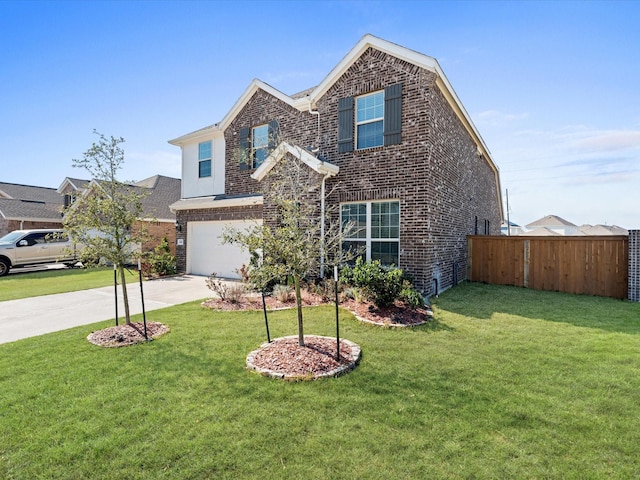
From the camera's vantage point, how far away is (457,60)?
10023 millimetres

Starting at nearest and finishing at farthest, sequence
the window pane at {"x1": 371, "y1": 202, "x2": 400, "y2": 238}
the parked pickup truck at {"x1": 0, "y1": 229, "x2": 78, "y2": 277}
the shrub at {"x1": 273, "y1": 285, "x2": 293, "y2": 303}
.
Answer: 1. the shrub at {"x1": 273, "y1": 285, "x2": 293, "y2": 303}
2. the window pane at {"x1": 371, "y1": 202, "x2": 400, "y2": 238}
3. the parked pickup truck at {"x1": 0, "y1": 229, "x2": 78, "y2": 277}

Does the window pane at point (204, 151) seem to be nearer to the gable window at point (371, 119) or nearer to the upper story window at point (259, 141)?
the upper story window at point (259, 141)

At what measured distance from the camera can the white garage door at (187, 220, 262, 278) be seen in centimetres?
1290

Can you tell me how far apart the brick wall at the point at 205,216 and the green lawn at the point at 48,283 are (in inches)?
110

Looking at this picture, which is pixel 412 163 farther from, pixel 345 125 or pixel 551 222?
pixel 551 222

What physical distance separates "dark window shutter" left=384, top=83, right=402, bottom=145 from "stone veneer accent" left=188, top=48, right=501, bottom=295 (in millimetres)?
134

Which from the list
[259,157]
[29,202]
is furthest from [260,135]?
[29,202]

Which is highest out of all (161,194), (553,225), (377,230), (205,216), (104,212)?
(161,194)

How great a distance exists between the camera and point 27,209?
22047mm

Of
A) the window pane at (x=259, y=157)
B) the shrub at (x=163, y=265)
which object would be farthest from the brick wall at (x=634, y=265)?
the shrub at (x=163, y=265)

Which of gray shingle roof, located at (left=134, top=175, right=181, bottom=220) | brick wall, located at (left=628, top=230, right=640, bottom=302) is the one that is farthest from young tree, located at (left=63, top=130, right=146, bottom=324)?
gray shingle roof, located at (left=134, top=175, right=181, bottom=220)

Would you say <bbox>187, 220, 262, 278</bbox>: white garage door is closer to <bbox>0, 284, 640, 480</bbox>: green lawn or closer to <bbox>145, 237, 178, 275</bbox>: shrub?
<bbox>145, 237, 178, 275</bbox>: shrub

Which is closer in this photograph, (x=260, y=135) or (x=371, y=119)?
(x=371, y=119)

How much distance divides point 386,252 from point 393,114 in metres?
3.95
